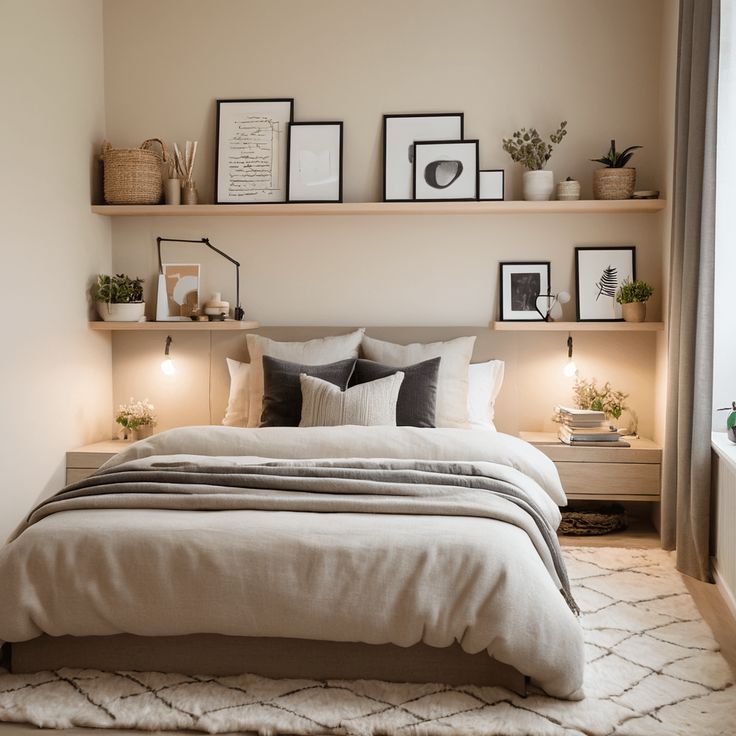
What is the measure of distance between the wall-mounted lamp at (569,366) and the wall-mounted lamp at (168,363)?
7.14 ft

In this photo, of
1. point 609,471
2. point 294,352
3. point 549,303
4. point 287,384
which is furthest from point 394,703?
point 549,303

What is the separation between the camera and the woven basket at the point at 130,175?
4.57m

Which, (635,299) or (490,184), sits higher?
(490,184)

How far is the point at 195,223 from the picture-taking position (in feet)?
15.9

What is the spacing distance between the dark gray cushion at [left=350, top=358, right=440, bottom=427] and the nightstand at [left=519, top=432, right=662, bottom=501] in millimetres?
657

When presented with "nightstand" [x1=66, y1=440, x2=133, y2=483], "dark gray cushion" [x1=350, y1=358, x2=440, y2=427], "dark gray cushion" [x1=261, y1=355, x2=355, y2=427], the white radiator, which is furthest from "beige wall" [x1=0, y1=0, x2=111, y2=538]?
the white radiator

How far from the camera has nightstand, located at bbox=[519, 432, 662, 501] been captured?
419cm

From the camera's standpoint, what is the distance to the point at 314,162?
4680 millimetres

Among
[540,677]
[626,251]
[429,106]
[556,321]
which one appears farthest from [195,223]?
[540,677]

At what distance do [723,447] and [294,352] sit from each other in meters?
2.14

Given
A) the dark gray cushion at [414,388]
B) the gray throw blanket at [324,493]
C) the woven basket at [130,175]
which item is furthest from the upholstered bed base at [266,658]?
the woven basket at [130,175]

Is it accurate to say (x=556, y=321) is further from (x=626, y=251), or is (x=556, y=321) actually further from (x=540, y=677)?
(x=540, y=677)

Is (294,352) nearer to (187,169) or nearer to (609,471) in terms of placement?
(187,169)

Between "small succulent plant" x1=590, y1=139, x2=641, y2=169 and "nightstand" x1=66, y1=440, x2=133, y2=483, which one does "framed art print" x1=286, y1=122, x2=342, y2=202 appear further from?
"nightstand" x1=66, y1=440, x2=133, y2=483
